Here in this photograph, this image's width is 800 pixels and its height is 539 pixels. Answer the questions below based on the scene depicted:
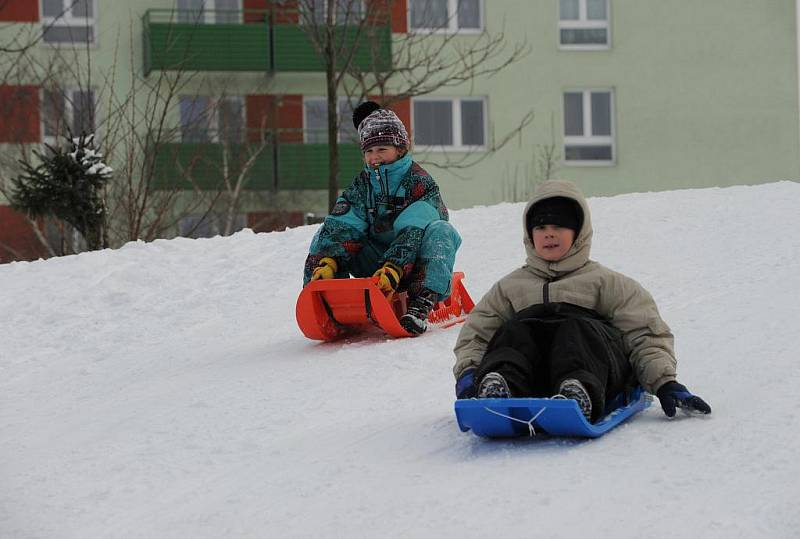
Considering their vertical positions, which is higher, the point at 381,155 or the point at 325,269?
the point at 381,155

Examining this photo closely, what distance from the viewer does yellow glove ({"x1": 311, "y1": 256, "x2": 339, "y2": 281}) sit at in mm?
6102

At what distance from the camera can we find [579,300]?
409 centimetres

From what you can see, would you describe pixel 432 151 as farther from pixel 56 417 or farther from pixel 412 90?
pixel 56 417

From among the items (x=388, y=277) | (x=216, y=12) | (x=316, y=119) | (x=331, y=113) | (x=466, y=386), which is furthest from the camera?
(x=316, y=119)

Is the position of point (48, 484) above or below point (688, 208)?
below

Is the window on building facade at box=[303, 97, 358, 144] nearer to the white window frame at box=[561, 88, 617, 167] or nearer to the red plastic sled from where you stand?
the white window frame at box=[561, 88, 617, 167]

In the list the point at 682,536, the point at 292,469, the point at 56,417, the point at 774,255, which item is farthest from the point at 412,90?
the point at 682,536

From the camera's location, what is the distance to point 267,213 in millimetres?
21500

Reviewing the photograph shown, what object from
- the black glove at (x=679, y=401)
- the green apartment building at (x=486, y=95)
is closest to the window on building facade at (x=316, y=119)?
the green apartment building at (x=486, y=95)

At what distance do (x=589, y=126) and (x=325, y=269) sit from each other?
1715 centimetres

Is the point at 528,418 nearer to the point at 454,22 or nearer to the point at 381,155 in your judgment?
the point at 381,155

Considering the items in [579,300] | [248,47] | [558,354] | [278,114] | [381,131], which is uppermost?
[248,47]

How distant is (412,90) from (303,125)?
7.20m

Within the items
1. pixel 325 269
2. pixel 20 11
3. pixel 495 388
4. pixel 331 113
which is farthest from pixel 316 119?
pixel 495 388
